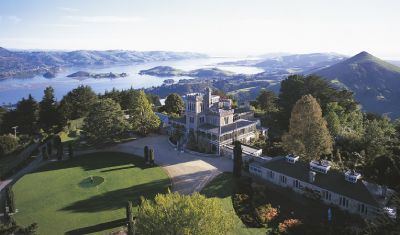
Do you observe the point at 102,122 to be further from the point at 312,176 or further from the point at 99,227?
the point at 312,176

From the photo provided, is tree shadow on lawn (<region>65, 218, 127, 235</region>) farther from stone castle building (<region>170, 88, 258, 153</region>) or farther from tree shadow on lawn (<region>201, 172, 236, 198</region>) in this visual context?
stone castle building (<region>170, 88, 258, 153</region>)

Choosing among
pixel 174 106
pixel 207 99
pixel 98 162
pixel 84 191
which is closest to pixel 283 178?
pixel 207 99

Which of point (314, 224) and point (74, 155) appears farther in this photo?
point (74, 155)

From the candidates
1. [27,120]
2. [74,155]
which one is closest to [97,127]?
[74,155]

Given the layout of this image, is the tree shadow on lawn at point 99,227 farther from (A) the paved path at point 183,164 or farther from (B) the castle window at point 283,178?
(B) the castle window at point 283,178

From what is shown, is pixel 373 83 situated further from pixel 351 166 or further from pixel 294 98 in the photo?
pixel 351 166

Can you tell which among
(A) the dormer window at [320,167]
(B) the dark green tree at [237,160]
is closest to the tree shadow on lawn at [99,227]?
(B) the dark green tree at [237,160]

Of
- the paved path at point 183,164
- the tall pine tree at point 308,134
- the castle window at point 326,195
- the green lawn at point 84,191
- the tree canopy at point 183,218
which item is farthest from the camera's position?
the tall pine tree at point 308,134
